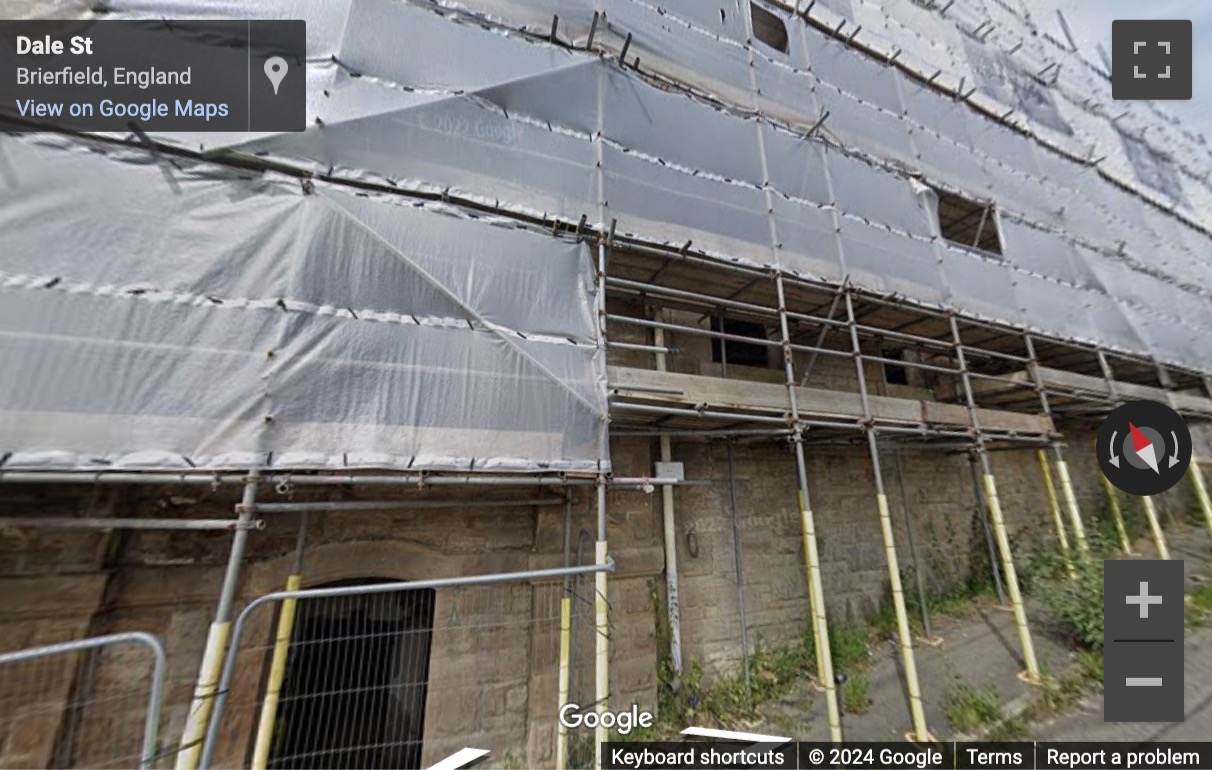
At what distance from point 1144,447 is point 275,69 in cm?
1292

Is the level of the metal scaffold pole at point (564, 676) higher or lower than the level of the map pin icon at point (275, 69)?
lower

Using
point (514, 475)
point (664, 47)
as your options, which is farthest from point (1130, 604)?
point (664, 47)

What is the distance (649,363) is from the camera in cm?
543

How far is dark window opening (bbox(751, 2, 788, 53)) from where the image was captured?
725 centimetres

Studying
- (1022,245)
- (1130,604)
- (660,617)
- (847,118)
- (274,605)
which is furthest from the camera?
(1022,245)

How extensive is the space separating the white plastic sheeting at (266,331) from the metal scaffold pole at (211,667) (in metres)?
0.50

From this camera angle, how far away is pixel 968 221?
8664 millimetres

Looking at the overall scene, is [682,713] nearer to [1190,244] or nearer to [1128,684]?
[1128,684]

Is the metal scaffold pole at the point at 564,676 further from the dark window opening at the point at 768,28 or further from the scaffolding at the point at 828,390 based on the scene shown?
the dark window opening at the point at 768,28

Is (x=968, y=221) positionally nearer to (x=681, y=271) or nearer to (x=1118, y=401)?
(x=1118, y=401)

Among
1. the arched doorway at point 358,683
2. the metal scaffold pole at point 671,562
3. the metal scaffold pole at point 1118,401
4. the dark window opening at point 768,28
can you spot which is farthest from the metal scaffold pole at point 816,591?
the metal scaffold pole at point 1118,401

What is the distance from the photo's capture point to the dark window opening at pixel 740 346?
624 cm

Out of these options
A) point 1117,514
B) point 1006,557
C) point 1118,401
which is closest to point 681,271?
point 1006,557

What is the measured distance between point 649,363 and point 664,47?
443 cm
